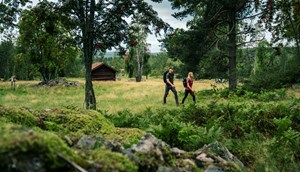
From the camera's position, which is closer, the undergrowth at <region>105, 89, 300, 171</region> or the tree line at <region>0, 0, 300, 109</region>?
the undergrowth at <region>105, 89, 300, 171</region>

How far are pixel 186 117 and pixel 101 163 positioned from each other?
7.64m

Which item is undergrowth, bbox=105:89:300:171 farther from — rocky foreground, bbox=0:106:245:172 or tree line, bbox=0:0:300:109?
tree line, bbox=0:0:300:109

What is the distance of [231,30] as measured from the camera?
2394cm

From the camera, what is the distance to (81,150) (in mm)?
2494

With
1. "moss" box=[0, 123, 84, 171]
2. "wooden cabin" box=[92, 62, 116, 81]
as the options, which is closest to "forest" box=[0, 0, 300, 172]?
"moss" box=[0, 123, 84, 171]

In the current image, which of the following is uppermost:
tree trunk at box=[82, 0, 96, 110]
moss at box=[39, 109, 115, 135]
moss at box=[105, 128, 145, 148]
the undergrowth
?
tree trunk at box=[82, 0, 96, 110]

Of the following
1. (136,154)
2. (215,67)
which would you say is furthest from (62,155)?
(215,67)

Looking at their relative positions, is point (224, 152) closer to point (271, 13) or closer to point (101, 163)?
point (101, 163)

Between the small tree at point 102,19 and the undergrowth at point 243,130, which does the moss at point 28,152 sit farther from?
the small tree at point 102,19

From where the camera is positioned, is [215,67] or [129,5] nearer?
[129,5]

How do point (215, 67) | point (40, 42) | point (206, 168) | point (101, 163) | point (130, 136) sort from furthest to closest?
point (215, 67), point (40, 42), point (130, 136), point (206, 168), point (101, 163)

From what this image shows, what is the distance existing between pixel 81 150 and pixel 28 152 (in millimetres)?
689

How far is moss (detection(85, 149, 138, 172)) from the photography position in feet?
7.27

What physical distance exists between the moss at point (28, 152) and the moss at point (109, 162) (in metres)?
0.22
